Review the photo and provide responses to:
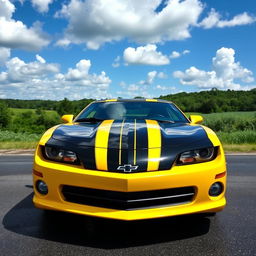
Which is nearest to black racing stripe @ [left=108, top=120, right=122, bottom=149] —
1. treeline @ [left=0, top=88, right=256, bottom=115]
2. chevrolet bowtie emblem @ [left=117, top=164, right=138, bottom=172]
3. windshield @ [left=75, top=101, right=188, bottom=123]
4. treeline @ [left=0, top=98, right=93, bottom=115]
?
chevrolet bowtie emblem @ [left=117, top=164, right=138, bottom=172]

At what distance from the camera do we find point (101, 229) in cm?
248

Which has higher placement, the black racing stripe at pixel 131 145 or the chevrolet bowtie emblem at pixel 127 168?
the black racing stripe at pixel 131 145

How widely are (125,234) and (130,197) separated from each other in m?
0.49

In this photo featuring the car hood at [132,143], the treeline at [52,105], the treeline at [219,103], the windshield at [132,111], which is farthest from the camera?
the treeline at [52,105]

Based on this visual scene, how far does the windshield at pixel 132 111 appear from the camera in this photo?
357cm

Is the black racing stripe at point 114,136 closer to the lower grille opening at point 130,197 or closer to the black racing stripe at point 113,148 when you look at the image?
the black racing stripe at point 113,148

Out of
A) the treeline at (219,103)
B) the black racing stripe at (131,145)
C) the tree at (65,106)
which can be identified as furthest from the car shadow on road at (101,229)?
the tree at (65,106)

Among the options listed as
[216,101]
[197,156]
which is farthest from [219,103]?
[197,156]

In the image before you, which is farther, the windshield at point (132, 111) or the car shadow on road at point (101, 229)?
the windshield at point (132, 111)

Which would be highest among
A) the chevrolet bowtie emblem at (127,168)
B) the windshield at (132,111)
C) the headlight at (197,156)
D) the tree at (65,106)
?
the windshield at (132,111)

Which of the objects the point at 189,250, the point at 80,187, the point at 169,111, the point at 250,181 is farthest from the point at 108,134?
the point at 250,181

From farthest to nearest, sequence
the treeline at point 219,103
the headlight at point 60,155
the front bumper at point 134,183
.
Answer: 1. the treeline at point 219,103
2. the headlight at point 60,155
3. the front bumper at point 134,183

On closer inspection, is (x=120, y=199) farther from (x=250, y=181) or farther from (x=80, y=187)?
(x=250, y=181)

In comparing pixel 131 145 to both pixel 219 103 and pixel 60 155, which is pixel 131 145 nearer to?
pixel 60 155
